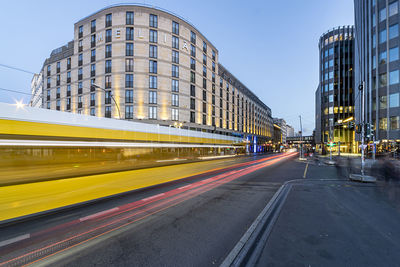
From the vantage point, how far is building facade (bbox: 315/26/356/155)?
49875mm

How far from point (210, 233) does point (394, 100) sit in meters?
39.8

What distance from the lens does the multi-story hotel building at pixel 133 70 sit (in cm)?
2858

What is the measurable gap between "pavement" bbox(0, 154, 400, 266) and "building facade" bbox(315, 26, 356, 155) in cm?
5474

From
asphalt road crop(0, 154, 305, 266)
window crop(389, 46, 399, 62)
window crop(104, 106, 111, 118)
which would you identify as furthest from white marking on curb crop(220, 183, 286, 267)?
window crop(389, 46, 399, 62)

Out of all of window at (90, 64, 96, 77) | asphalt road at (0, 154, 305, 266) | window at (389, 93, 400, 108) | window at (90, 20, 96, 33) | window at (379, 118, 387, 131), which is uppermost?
window at (90, 20, 96, 33)

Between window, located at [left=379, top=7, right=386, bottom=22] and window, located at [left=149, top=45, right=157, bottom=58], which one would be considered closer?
window, located at [left=379, top=7, right=386, bottom=22]

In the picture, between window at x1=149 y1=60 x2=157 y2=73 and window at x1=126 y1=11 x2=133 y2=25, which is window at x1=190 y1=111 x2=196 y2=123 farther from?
window at x1=126 y1=11 x2=133 y2=25

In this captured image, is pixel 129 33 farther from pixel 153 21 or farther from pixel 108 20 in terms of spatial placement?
pixel 108 20

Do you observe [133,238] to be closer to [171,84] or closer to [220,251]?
[220,251]

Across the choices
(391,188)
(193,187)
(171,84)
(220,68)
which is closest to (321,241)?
(193,187)

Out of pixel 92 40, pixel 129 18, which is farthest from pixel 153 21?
Result: pixel 92 40

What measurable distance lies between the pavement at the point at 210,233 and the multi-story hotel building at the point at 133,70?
24635mm

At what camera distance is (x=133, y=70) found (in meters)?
28.5

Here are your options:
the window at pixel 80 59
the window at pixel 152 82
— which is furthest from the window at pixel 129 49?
the window at pixel 80 59
